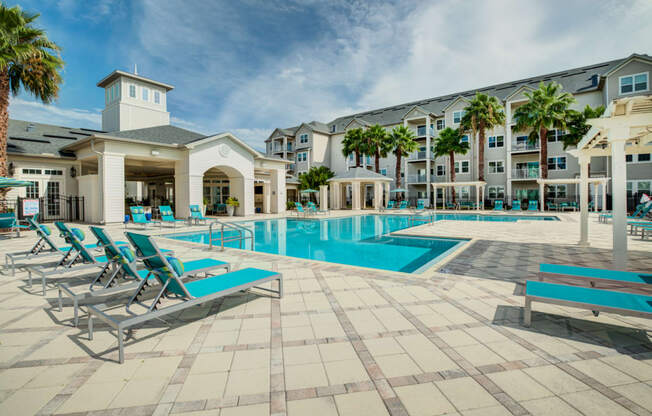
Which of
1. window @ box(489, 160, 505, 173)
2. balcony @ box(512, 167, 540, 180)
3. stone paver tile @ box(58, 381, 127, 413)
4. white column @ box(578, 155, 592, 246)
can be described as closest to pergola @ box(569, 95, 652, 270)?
white column @ box(578, 155, 592, 246)

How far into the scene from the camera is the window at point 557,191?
28.8m

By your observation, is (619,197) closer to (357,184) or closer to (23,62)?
(23,62)

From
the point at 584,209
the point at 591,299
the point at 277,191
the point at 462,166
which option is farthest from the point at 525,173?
the point at 591,299

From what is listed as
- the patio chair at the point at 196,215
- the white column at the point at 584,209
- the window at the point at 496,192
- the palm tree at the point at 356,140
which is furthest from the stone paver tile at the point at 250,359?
the window at the point at 496,192

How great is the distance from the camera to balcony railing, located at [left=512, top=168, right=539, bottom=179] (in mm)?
29620

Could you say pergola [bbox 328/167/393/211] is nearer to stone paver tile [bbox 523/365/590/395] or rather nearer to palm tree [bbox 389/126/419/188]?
palm tree [bbox 389/126/419/188]

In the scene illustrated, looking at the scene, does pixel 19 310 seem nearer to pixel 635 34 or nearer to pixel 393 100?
pixel 635 34

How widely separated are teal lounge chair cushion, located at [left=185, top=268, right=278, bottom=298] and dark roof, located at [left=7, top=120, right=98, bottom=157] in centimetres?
1901

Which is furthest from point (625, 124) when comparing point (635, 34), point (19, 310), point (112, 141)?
point (112, 141)

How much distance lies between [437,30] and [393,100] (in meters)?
31.8

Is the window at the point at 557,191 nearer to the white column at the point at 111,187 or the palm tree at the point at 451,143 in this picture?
the palm tree at the point at 451,143

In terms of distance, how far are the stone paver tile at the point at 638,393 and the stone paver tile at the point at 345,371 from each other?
6.09ft

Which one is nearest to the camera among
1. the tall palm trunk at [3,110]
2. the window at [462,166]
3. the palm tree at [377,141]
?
the tall palm trunk at [3,110]

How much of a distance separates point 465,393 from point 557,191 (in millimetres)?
34190
